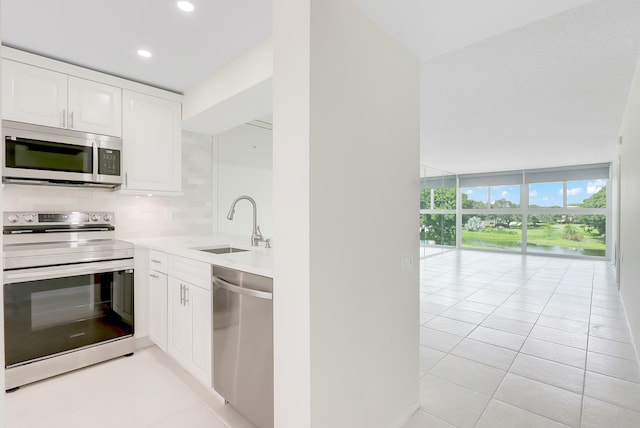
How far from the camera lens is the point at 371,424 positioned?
1771 mm

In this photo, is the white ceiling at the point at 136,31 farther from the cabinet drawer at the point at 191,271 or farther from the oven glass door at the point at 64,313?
the oven glass door at the point at 64,313

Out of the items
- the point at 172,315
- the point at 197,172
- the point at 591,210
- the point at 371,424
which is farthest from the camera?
the point at 591,210

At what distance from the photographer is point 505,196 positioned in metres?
9.41

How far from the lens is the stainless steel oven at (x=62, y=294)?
2.31 m

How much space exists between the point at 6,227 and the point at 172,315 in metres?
1.53

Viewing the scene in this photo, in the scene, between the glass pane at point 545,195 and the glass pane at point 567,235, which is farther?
the glass pane at point 545,195

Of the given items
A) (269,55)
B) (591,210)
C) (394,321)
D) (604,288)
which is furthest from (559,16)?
(591,210)

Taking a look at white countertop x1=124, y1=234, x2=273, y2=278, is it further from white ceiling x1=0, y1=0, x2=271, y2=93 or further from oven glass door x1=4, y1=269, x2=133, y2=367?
white ceiling x1=0, y1=0, x2=271, y2=93

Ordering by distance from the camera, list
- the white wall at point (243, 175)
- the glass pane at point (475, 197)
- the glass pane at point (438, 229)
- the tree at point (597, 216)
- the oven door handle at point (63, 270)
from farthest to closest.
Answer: the glass pane at point (475, 197)
the glass pane at point (438, 229)
the tree at point (597, 216)
the white wall at point (243, 175)
the oven door handle at point (63, 270)

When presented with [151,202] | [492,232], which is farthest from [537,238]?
[151,202]

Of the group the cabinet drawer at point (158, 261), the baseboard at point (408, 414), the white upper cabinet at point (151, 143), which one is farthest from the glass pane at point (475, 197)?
the cabinet drawer at point (158, 261)

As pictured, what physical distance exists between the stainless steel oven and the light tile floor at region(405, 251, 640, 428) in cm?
245

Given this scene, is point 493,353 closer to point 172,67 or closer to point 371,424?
point 371,424

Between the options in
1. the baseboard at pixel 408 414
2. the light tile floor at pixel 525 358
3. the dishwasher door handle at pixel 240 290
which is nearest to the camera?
the dishwasher door handle at pixel 240 290
